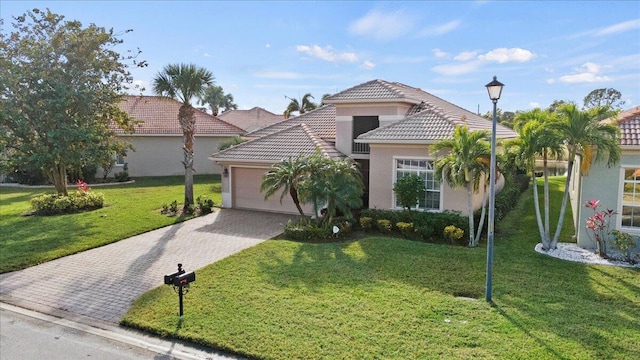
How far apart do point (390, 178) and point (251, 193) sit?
749cm

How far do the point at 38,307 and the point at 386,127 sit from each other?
13.5 m

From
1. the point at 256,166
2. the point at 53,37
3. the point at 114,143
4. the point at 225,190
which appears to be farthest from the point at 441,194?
the point at 53,37

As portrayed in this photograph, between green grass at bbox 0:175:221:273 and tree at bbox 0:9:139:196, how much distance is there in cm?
256

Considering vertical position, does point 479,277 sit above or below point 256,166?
below

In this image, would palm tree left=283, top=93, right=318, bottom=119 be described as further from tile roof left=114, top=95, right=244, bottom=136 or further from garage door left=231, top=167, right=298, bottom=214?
garage door left=231, top=167, right=298, bottom=214

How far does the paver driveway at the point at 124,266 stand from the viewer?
10.3 meters

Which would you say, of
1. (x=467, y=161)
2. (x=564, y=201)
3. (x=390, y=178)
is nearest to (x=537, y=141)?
(x=467, y=161)

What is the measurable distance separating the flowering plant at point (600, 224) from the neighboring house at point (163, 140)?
28.4 m

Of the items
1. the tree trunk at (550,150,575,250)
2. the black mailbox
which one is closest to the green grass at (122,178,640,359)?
the black mailbox

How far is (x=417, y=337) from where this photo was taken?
7.83 meters

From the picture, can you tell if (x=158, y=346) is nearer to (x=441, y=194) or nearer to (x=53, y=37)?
(x=441, y=194)

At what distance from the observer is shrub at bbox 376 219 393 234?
15.8 meters

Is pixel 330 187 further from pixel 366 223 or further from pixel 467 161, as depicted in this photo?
pixel 467 161

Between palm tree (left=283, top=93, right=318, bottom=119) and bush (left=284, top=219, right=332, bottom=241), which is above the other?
palm tree (left=283, top=93, right=318, bottom=119)
